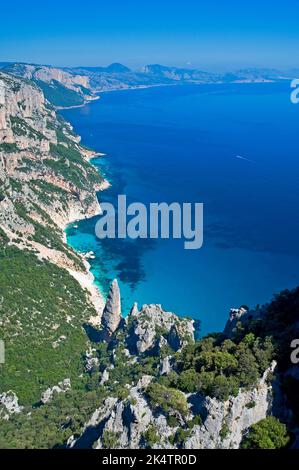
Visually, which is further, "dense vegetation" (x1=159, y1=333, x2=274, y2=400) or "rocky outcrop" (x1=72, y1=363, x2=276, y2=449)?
"dense vegetation" (x1=159, y1=333, x2=274, y2=400)

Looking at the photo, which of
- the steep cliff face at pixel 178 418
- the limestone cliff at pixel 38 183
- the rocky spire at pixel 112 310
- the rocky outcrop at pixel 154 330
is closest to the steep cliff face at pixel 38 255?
the limestone cliff at pixel 38 183

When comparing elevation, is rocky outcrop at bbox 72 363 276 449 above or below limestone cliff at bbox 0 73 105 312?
below

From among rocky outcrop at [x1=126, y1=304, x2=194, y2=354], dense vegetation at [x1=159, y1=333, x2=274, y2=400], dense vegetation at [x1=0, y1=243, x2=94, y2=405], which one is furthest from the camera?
dense vegetation at [x1=0, y1=243, x2=94, y2=405]

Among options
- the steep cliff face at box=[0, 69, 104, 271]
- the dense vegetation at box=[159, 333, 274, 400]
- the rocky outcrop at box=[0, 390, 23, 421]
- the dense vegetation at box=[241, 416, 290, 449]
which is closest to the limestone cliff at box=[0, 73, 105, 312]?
the steep cliff face at box=[0, 69, 104, 271]

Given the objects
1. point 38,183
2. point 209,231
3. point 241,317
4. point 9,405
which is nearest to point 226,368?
point 241,317

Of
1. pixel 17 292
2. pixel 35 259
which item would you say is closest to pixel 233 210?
pixel 35 259

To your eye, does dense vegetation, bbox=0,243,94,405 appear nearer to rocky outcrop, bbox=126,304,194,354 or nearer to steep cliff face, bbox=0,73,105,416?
steep cliff face, bbox=0,73,105,416

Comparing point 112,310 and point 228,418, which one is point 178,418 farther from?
point 112,310

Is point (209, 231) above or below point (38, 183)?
below
